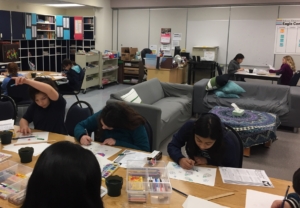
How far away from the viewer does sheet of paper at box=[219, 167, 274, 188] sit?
63.8 inches

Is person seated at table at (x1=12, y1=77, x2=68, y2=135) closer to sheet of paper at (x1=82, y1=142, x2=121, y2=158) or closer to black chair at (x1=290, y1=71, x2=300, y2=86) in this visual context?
sheet of paper at (x1=82, y1=142, x2=121, y2=158)

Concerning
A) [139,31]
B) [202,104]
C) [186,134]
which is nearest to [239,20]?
[139,31]

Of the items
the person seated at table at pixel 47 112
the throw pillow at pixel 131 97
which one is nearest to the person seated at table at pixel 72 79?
the throw pillow at pixel 131 97

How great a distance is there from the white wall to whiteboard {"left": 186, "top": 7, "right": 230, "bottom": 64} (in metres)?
4.51

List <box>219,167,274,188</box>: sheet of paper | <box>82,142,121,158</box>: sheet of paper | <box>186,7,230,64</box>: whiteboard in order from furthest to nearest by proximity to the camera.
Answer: <box>186,7,230,64</box>: whiteboard, <box>82,142,121,158</box>: sheet of paper, <box>219,167,274,188</box>: sheet of paper

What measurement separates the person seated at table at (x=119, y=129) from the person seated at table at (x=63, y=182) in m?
1.22

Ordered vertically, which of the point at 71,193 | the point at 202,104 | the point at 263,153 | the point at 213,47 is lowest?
the point at 263,153

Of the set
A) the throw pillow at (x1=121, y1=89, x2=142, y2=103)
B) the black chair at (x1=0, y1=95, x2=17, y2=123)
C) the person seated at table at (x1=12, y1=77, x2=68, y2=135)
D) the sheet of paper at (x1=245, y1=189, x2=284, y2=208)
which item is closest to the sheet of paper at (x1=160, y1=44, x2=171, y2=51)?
the throw pillow at (x1=121, y1=89, x2=142, y2=103)

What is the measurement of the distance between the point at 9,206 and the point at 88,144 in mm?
774

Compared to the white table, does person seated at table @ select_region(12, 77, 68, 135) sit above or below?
below

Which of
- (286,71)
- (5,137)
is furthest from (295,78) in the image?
(5,137)

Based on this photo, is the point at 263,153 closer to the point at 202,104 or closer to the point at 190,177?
the point at 202,104

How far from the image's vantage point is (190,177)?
1667mm

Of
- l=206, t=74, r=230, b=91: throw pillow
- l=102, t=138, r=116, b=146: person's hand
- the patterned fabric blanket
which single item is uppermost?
l=206, t=74, r=230, b=91: throw pillow
